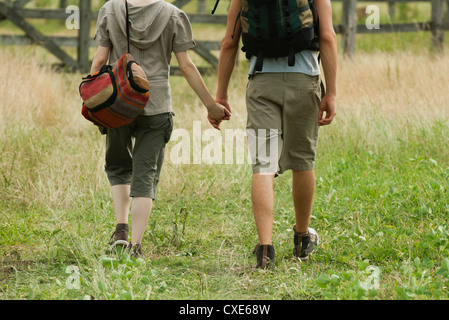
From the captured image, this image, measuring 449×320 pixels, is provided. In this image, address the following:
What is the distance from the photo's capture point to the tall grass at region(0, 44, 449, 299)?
3418 millimetres

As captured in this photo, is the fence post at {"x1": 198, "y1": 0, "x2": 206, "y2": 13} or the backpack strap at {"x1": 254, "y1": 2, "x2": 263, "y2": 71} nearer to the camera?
the backpack strap at {"x1": 254, "y1": 2, "x2": 263, "y2": 71}

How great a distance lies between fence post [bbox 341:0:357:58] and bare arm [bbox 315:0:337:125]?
759 cm

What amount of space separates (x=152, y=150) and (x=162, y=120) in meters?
0.19

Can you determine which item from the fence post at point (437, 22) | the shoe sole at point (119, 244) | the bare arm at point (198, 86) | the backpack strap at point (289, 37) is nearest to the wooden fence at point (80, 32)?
the fence post at point (437, 22)

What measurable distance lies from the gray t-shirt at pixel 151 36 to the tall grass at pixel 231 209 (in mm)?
941

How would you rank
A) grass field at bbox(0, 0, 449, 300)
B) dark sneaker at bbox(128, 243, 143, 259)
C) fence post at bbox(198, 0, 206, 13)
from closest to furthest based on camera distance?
1. grass field at bbox(0, 0, 449, 300)
2. dark sneaker at bbox(128, 243, 143, 259)
3. fence post at bbox(198, 0, 206, 13)

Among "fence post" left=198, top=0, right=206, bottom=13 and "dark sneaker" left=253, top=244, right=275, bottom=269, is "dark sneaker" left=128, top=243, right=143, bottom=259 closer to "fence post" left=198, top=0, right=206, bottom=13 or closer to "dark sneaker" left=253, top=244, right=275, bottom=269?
"dark sneaker" left=253, top=244, right=275, bottom=269

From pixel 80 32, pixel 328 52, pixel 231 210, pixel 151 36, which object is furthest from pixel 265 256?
pixel 80 32

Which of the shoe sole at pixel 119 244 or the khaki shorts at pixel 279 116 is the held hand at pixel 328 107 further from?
the shoe sole at pixel 119 244

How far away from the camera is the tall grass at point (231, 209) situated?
11.2 feet

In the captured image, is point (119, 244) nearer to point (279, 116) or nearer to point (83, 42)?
point (279, 116)

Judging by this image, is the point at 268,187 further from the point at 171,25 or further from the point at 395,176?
the point at 395,176

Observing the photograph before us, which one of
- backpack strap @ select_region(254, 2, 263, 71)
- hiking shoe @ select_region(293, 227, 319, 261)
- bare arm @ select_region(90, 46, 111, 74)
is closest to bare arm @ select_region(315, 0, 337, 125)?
backpack strap @ select_region(254, 2, 263, 71)

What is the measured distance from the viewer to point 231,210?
5434 millimetres
